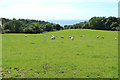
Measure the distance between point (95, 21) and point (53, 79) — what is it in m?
73.8

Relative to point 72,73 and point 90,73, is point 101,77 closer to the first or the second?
point 90,73

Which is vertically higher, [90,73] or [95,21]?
[95,21]

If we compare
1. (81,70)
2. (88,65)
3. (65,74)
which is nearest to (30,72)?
(65,74)

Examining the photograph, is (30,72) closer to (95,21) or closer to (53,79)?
(53,79)

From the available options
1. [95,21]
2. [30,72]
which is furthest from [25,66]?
[95,21]

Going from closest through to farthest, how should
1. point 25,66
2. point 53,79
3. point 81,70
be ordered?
point 53,79
point 81,70
point 25,66

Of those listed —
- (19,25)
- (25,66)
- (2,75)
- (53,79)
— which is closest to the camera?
(53,79)

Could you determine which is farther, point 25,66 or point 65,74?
point 25,66

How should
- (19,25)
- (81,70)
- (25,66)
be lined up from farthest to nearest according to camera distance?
(19,25) → (25,66) → (81,70)

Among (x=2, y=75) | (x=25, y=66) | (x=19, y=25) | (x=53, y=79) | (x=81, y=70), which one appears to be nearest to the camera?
(x=53, y=79)

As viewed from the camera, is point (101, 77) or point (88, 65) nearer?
point (101, 77)

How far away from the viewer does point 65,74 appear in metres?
8.97

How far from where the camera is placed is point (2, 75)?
879 cm

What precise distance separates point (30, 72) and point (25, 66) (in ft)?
4.78
